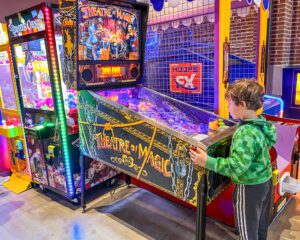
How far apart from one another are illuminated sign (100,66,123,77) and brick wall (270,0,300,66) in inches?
136

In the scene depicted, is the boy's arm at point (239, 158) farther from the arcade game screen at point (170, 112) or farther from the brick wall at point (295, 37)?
the brick wall at point (295, 37)

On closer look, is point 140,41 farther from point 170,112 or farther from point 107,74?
point 170,112

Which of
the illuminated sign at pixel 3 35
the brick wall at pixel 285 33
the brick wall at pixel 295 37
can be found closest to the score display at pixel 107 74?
the illuminated sign at pixel 3 35

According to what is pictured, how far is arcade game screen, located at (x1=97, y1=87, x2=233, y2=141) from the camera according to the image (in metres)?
1.71

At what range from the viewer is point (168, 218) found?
2381mm

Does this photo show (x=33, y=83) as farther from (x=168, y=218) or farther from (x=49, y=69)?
(x=168, y=218)

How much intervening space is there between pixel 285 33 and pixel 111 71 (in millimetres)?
3695

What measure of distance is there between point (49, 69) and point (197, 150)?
1.53 metres

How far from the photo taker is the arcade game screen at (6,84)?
9.95ft

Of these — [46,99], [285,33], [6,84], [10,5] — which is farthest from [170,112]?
[285,33]

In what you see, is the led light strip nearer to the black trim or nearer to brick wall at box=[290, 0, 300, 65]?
the black trim

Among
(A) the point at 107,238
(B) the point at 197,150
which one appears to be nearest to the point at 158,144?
(B) the point at 197,150

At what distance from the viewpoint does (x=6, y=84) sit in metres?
3.18

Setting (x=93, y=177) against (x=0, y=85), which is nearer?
(x=93, y=177)
